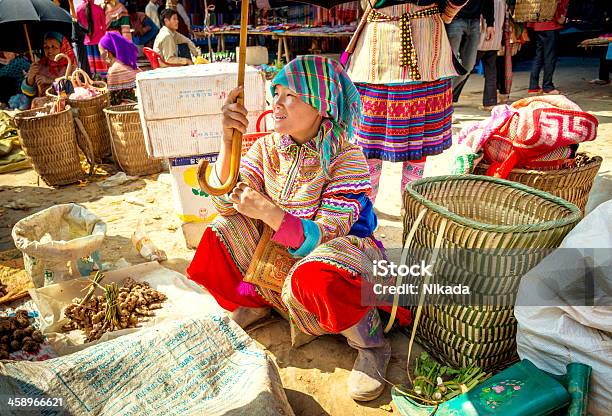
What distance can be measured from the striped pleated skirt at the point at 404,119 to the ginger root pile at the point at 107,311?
170cm

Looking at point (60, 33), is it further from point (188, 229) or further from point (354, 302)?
point (354, 302)

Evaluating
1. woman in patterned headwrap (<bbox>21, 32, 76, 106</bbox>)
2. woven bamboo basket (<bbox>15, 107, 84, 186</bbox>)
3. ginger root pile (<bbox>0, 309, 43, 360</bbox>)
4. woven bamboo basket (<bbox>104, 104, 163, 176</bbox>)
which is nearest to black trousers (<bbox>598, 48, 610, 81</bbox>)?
woven bamboo basket (<bbox>104, 104, 163, 176</bbox>)

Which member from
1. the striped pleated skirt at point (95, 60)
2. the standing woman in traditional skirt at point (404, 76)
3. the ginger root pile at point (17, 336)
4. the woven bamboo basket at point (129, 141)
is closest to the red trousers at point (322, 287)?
the ginger root pile at point (17, 336)

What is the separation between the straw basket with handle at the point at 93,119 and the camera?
15.7 ft

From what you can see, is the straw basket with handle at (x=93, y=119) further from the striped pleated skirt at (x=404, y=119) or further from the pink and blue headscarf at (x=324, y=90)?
the pink and blue headscarf at (x=324, y=90)

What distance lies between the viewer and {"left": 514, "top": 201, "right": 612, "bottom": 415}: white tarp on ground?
155 cm

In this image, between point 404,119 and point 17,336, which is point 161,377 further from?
point 404,119

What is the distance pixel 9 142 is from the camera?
17.8ft

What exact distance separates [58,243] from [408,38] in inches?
92.3

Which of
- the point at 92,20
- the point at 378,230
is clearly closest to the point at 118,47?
the point at 92,20

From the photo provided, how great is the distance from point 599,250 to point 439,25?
175cm

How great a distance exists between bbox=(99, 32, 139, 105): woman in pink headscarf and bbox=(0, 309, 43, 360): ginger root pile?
167 inches

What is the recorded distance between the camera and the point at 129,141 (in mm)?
4629

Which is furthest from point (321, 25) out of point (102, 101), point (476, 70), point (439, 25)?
point (439, 25)
